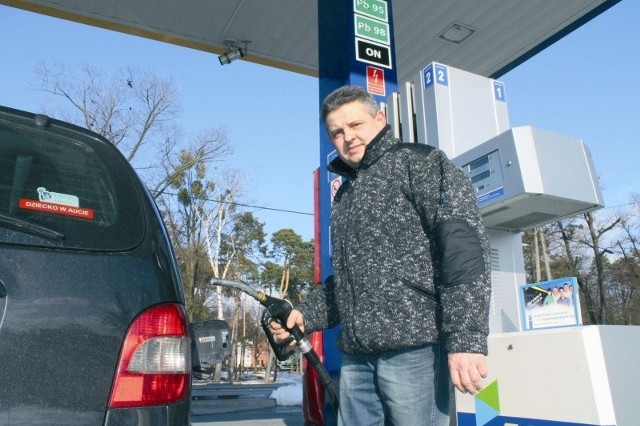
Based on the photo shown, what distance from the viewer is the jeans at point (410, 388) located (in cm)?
183

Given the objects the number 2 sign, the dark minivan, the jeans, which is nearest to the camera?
the dark minivan

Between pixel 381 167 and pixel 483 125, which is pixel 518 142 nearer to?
pixel 483 125

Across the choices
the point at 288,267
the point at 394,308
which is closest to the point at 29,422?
the point at 394,308

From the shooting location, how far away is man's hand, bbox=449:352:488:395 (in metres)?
1.70

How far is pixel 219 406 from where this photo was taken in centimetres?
1346

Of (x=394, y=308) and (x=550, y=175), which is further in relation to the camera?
(x=550, y=175)

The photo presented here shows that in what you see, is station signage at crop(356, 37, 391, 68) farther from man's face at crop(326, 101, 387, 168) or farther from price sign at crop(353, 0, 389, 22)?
man's face at crop(326, 101, 387, 168)

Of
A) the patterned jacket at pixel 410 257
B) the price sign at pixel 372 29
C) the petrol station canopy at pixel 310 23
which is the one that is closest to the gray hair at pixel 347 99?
the patterned jacket at pixel 410 257

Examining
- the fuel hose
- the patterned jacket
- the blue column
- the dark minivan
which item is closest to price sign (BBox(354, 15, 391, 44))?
the blue column

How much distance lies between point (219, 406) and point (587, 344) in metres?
12.3

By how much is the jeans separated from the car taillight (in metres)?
0.65

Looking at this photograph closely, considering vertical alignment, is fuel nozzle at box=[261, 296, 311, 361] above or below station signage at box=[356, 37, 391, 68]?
below

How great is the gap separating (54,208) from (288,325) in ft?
3.35

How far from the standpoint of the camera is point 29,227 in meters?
1.46
